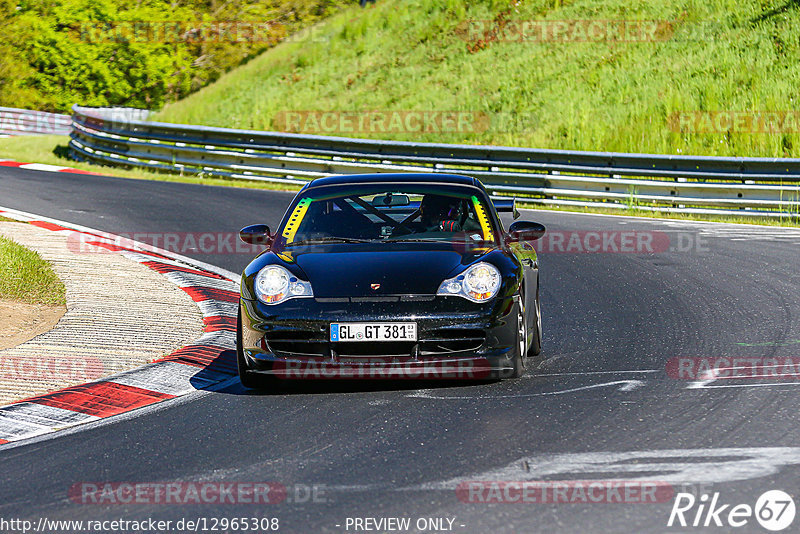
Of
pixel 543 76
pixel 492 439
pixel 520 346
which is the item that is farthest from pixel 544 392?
pixel 543 76

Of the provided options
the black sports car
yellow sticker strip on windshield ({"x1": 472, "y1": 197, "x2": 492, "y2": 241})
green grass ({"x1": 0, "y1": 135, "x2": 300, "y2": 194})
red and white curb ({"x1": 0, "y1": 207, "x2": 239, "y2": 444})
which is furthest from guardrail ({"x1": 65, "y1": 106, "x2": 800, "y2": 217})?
the black sports car

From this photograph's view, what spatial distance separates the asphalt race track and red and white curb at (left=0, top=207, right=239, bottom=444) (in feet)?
0.70

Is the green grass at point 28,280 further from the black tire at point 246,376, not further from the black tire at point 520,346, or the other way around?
the black tire at point 520,346

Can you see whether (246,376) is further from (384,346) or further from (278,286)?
(384,346)

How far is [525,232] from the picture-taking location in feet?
25.7

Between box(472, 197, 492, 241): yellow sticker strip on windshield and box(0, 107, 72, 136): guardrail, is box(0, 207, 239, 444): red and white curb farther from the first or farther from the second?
box(0, 107, 72, 136): guardrail

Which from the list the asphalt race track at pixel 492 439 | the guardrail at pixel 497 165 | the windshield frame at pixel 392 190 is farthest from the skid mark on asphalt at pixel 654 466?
the guardrail at pixel 497 165

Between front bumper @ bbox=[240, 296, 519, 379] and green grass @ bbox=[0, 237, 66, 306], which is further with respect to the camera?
green grass @ bbox=[0, 237, 66, 306]

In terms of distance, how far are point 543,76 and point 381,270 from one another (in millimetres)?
24110

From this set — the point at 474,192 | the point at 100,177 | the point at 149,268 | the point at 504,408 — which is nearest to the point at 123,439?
the point at 504,408

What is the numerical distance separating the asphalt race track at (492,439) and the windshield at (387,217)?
1.09 metres

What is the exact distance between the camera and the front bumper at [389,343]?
6.66 meters

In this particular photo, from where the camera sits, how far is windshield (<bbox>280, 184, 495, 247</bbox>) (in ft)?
25.5

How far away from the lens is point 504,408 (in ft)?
20.6
